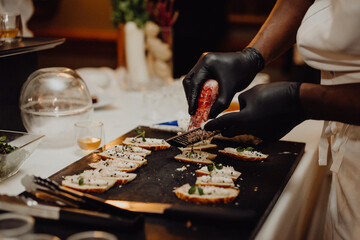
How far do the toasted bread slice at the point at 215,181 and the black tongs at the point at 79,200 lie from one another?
43 cm

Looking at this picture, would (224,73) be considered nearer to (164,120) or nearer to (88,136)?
(88,136)

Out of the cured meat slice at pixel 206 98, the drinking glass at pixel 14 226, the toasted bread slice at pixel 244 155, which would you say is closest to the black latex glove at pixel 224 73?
the cured meat slice at pixel 206 98

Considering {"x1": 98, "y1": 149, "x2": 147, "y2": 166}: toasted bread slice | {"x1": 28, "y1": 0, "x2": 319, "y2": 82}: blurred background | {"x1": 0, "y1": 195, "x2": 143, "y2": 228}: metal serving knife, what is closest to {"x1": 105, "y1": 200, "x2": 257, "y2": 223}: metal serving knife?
{"x1": 0, "y1": 195, "x2": 143, "y2": 228}: metal serving knife

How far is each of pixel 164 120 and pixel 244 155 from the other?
0.93m

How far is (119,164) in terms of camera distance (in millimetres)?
1829

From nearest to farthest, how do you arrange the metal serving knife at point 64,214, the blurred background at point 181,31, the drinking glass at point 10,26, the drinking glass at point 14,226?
the drinking glass at point 14,226 → the metal serving knife at point 64,214 → the drinking glass at point 10,26 → the blurred background at point 181,31

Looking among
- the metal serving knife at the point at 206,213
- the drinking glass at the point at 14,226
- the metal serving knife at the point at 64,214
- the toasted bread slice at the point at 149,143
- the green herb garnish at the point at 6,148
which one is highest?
the drinking glass at the point at 14,226

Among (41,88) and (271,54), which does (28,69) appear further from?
(271,54)

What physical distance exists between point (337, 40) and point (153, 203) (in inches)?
35.9

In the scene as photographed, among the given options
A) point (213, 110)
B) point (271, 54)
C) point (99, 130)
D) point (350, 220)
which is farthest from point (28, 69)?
point (350, 220)

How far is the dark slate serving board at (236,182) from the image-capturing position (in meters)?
1.50

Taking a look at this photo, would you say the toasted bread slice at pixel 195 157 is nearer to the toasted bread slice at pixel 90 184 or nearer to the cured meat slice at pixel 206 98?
the cured meat slice at pixel 206 98

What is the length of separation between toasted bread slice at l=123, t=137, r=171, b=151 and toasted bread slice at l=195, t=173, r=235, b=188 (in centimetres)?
49

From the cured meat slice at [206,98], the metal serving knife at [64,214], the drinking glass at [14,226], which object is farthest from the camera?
the cured meat slice at [206,98]
